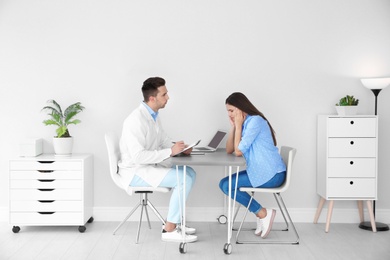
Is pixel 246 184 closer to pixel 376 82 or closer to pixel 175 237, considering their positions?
pixel 175 237

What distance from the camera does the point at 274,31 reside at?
5.25m

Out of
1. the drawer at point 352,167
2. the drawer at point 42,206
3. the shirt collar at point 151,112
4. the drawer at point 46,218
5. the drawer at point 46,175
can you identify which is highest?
the shirt collar at point 151,112

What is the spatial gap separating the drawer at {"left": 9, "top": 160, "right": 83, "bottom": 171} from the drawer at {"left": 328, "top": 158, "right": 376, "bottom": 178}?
2.18 meters

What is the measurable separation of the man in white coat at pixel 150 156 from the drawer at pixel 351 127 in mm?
1286

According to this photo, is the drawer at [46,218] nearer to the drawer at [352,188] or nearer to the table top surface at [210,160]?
the table top surface at [210,160]

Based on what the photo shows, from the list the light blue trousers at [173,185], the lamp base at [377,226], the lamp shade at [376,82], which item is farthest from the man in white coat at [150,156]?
the lamp shade at [376,82]

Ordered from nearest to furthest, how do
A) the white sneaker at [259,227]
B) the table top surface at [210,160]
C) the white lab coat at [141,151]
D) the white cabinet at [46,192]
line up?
the table top surface at [210,160] → the white lab coat at [141,151] → the white sneaker at [259,227] → the white cabinet at [46,192]

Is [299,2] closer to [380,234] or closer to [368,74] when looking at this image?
[368,74]

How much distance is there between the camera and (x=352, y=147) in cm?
490

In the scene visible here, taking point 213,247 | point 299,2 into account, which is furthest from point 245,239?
point 299,2

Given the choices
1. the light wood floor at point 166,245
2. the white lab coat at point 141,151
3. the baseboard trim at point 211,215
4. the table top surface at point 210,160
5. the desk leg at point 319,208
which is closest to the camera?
the table top surface at point 210,160

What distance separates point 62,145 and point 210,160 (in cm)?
158

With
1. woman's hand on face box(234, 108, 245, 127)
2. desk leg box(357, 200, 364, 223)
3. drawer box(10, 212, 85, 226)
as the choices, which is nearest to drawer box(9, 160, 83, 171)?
drawer box(10, 212, 85, 226)

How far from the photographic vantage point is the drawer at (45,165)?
4836mm
